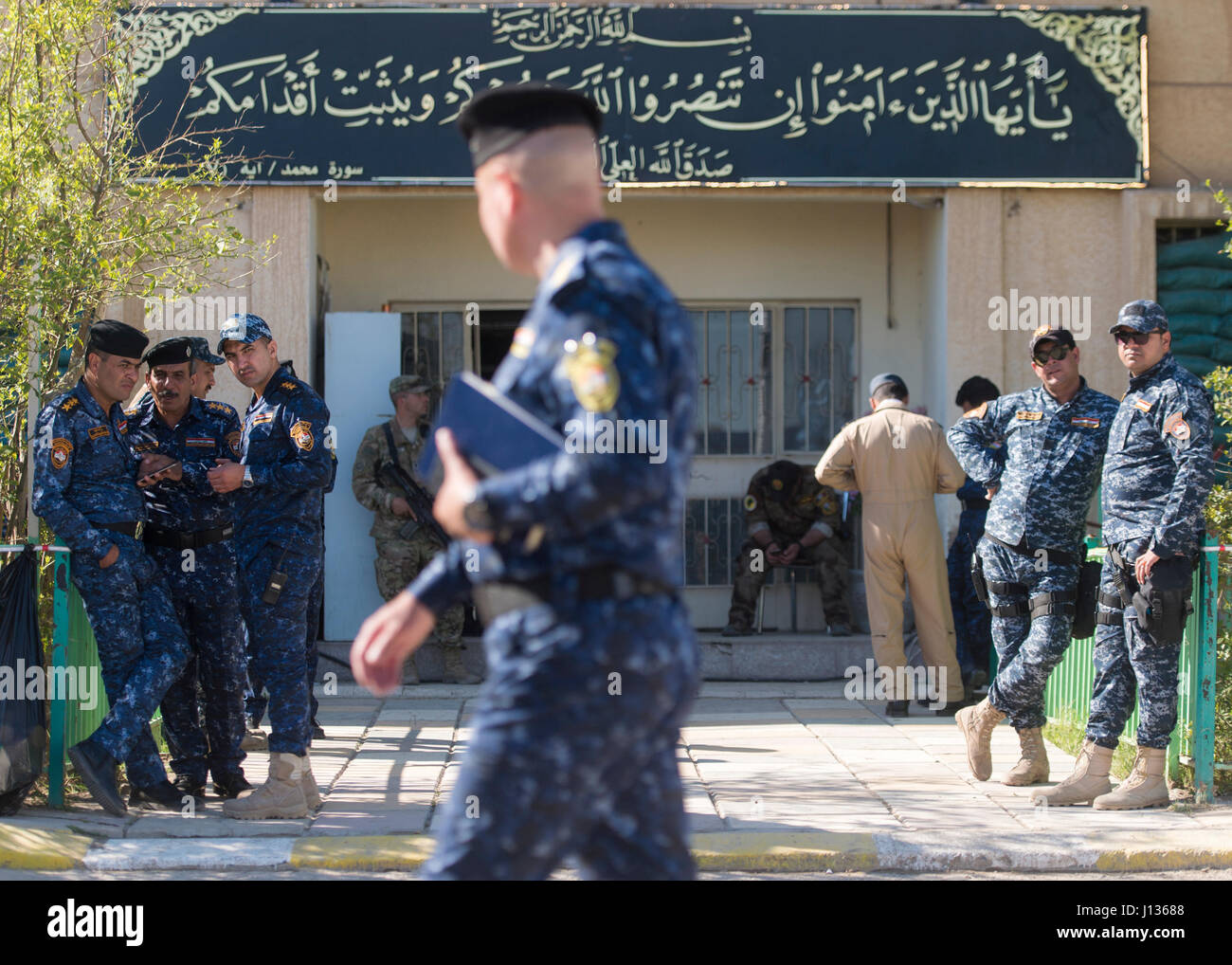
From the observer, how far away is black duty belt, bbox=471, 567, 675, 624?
220 centimetres

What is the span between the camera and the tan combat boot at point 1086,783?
5801 mm

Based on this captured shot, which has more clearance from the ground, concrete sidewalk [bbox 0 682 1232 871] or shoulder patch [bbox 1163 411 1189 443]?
shoulder patch [bbox 1163 411 1189 443]

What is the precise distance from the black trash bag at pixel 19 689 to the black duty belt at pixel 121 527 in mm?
389

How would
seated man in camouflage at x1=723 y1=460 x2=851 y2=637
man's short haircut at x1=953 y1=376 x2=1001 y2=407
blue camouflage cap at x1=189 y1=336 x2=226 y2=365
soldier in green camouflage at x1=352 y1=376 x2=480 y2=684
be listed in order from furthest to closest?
seated man in camouflage at x1=723 y1=460 x2=851 y2=637, soldier in green camouflage at x1=352 y1=376 x2=480 y2=684, man's short haircut at x1=953 y1=376 x2=1001 y2=407, blue camouflage cap at x1=189 y1=336 x2=226 y2=365

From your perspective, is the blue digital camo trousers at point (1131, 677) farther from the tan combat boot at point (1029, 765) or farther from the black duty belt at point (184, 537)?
the black duty belt at point (184, 537)

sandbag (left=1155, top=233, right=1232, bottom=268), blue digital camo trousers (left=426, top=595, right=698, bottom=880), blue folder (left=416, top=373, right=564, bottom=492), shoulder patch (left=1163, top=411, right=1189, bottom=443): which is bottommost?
blue digital camo trousers (left=426, top=595, right=698, bottom=880)

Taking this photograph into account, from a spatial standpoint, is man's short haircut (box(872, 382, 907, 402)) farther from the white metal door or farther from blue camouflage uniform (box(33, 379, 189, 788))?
blue camouflage uniform (box(33, 379, 189, 788))

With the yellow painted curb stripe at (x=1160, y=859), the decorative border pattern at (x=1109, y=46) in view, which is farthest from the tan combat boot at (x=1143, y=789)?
the decorative border pattern at (x=1109, y=46)

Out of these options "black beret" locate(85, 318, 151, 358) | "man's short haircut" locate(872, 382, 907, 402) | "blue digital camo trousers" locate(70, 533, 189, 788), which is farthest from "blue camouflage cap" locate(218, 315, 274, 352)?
"man's short haircut" locate(872, 382, 907, 402)

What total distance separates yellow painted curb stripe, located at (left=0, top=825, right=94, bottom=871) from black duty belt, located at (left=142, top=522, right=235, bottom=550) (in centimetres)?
127

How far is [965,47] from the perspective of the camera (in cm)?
947
